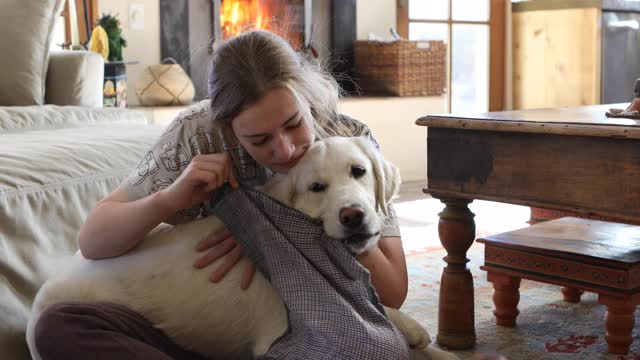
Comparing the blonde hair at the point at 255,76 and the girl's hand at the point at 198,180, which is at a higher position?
the blonde hair at the point at 255,76

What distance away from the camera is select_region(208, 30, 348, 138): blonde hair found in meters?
1.28

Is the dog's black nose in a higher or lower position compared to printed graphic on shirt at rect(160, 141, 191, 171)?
lower

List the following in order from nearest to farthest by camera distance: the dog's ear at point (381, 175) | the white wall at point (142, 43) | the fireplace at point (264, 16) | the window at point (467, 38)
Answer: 1. the dog's ear at point (381, 175)
2. the white wall at point (142, 43)
3. the fireplace at point (264, 16)
4. the window at point (467, 38)

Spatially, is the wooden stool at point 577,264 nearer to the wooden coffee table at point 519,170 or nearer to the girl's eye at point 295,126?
the wooden coffee table at point 519,170

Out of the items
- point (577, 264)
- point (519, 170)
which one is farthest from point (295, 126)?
point (577, 264)

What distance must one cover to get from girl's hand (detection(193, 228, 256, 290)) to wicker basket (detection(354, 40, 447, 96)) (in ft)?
9.94

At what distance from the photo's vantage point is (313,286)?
126 centimetres

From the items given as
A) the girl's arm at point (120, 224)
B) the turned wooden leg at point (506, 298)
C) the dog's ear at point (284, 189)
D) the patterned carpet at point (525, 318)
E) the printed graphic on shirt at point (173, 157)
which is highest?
the printed graphic on shirt at point (173, 157)

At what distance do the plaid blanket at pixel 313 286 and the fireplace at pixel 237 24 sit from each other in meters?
2.45

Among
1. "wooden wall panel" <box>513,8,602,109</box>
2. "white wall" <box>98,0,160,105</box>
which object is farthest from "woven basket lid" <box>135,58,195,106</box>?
"wooden wall panel" <box>513,8,602,109</box>

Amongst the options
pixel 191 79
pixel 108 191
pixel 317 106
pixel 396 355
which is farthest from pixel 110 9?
pixel 396 355

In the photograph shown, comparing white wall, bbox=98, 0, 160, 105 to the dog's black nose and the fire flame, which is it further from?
the dog's black nose

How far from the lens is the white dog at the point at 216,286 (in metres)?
1.27

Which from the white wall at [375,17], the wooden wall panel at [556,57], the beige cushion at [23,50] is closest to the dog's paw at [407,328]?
the beige cushion at [23,50]
